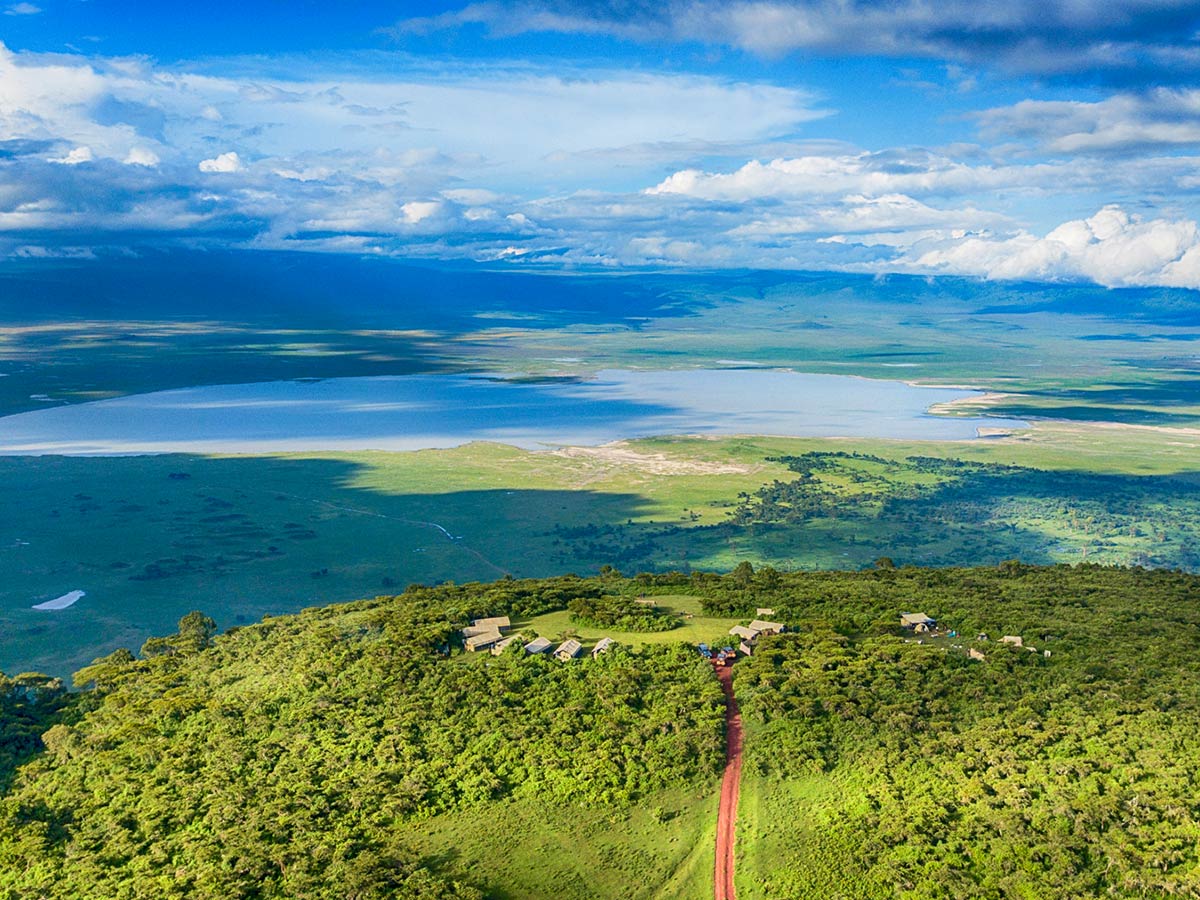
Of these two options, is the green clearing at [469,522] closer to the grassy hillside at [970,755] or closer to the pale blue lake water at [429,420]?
the pale blue lake water at [429,420]

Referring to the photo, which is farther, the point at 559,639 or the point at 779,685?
the point at 559,639

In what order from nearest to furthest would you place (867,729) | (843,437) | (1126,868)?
(1126,868) → (867,729) → (843,437)

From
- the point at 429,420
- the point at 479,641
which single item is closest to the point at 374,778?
the point at 479,641

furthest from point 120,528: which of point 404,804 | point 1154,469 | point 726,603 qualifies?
point 1154,469

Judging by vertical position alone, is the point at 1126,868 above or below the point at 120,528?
above

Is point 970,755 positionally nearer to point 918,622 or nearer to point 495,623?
point 918,622

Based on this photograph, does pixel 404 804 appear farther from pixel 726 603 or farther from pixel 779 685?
pixel 726 603
